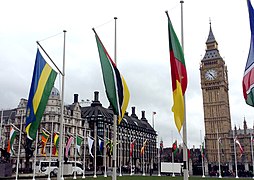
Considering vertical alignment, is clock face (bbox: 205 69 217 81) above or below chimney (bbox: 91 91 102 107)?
above

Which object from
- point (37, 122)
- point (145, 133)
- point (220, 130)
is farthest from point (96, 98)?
point (37, 122)

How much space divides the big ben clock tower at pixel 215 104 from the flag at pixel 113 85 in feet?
320

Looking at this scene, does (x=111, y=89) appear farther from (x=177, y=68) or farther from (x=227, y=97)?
(x=227, y=97)

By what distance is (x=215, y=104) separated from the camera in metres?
113

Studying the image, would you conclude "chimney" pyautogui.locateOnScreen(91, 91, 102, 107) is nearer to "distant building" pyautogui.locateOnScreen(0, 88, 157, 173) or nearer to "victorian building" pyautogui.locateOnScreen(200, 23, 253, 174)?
"distant building" pyautogui.locateOnScreen(0, 88, 157, 173)

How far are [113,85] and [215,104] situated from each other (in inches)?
3973

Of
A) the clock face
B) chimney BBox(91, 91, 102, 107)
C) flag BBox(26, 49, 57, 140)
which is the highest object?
the clock face

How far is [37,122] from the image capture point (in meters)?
17.3

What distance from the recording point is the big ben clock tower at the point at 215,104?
109875 millimetres

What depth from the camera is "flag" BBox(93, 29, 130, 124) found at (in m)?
16.9

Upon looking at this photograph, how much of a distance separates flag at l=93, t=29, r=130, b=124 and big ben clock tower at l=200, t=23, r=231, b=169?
320 ft

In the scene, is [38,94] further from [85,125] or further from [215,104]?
[215,104]

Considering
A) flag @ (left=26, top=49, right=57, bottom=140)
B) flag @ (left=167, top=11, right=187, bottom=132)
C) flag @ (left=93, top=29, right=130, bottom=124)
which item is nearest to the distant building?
flag @ (left=26, top=49, right=57, bottom=140)

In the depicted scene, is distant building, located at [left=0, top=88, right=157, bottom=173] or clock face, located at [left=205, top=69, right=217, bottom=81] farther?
clock face, located at [left=205, top=69, right=217, bottom=81]
